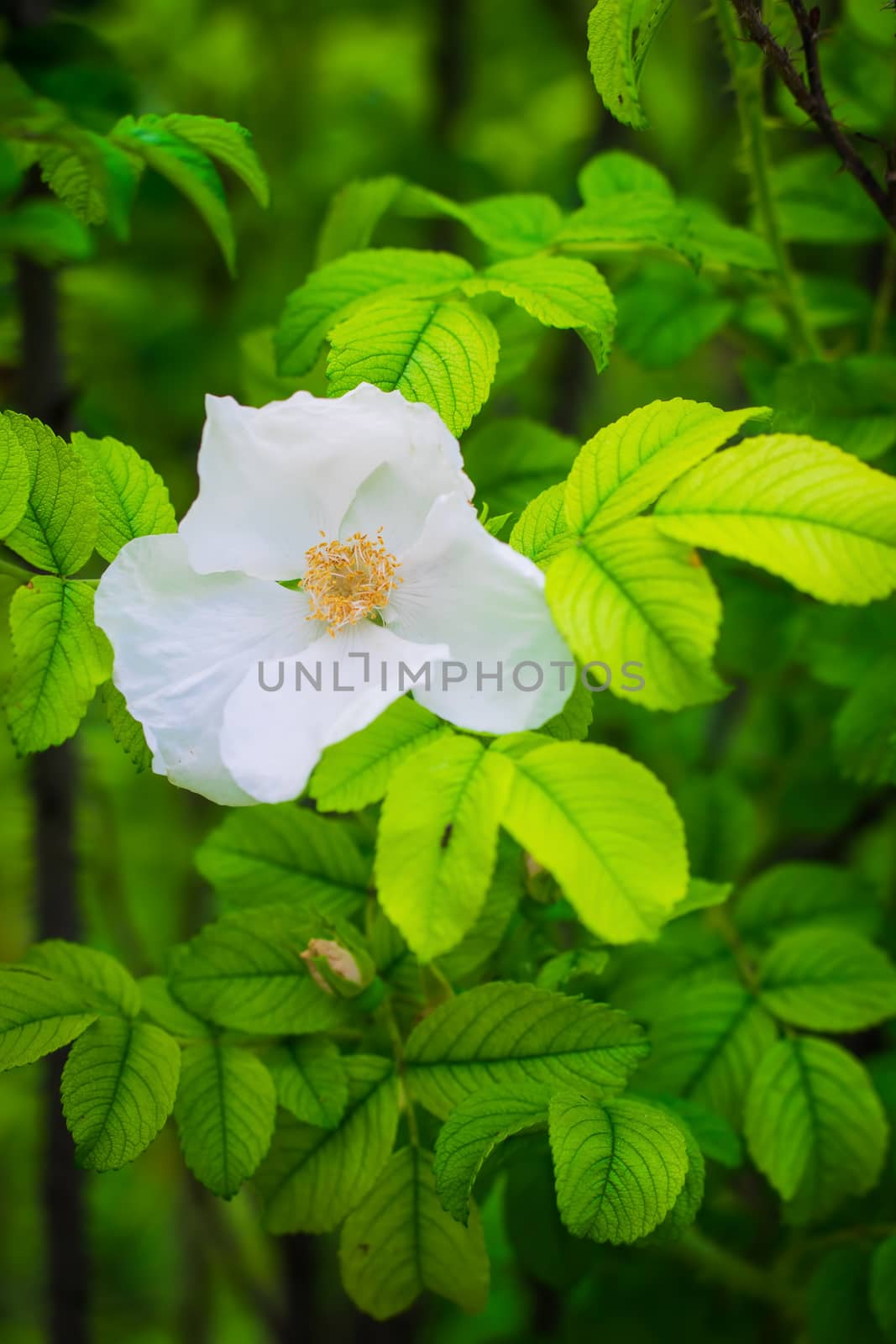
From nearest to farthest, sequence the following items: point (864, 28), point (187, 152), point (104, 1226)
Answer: point (187, 152), point (864, 28), point (104, 1226)

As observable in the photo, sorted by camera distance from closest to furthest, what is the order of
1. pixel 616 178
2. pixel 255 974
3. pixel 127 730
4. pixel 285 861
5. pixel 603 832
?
pixel 603 832
pixel 127 730
pixel 255 974
pixel 285 861
pixel 616 178

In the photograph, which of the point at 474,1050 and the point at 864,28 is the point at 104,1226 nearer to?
the point at 474,1050

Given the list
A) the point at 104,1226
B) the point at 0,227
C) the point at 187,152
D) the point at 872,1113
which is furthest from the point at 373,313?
the point at 104,1226

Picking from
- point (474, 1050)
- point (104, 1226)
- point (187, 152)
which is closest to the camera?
point (474, 1050)

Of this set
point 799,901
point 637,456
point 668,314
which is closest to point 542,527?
Answer: point 637,456

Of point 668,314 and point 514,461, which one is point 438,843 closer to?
point 514,461
